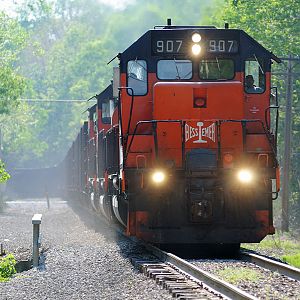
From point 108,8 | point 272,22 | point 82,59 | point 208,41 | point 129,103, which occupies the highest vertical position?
point 108,8

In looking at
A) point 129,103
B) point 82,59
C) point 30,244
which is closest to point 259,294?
point 129,103

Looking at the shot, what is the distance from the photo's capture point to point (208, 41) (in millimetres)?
13438

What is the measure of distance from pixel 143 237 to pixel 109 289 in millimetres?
3138

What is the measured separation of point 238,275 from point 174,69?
4370 millimetres

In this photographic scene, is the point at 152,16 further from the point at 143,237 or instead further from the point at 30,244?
the point at 143,237

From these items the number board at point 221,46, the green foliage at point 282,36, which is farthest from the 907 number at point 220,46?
the green foliage at point 282,36

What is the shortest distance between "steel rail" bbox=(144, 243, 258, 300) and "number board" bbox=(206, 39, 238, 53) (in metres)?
3.34

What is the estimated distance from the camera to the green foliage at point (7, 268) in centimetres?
1241

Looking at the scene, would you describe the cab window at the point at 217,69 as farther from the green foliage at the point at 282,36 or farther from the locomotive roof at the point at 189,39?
the green foliage at the point at 282,36

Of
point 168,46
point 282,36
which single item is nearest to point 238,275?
point 168,46

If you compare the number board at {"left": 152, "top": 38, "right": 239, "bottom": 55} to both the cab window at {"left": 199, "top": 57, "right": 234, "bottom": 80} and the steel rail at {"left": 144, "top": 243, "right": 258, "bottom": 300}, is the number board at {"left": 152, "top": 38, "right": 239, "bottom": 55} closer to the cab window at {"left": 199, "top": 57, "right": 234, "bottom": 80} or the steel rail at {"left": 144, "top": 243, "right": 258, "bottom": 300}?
the cab window at {"left": 199, "top": 57, "right": 234, "bottom": 80}

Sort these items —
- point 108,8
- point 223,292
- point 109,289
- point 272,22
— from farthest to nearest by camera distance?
1. point 108,8
2. point 272,22
3. point 109,289
4. point 223,292

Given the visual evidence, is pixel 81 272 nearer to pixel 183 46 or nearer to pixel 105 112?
pixel 183 46

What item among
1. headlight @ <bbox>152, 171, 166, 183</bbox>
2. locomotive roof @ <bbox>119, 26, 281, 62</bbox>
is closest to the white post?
headlight @ <bbox>152, 171, 166, 183</bbox>
